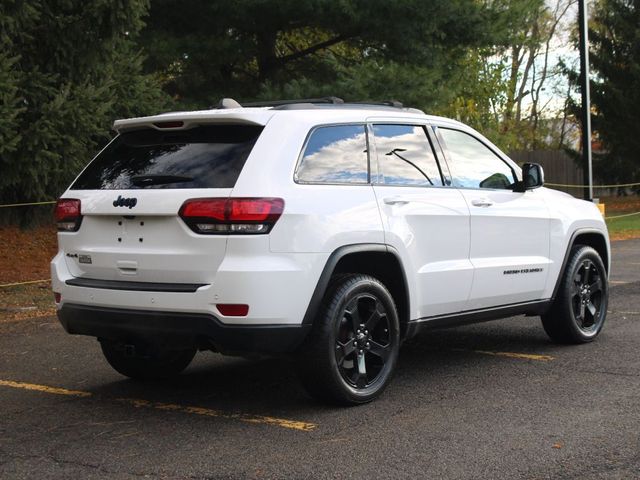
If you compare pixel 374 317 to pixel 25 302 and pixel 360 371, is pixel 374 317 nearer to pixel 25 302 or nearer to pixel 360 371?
pixel 360 371

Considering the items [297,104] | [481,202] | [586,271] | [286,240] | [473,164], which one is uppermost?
[297,104]

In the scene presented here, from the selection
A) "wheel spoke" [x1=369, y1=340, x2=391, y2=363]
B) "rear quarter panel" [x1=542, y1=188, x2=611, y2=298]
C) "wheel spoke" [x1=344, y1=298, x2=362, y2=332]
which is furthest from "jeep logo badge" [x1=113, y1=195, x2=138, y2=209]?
"rear quarter panel" [x1=542, y1=188, x2=611, y2=298]

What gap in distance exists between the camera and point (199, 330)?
5.43m

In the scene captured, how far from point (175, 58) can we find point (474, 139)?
41.6ft

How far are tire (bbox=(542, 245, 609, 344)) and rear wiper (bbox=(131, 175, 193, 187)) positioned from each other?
3570 mm

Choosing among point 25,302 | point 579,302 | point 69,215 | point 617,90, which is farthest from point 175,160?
point 617,90

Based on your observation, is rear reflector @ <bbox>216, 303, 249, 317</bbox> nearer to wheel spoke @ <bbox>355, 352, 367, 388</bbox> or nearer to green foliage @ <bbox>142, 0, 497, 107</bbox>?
wheel spoke @ <bbox>355, 352, 367, 388</bbox>

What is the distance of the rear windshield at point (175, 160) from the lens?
559cm

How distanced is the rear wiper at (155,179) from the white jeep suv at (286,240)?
0.4 inches

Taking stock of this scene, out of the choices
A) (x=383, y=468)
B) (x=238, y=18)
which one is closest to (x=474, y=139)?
(x=383, y=468)

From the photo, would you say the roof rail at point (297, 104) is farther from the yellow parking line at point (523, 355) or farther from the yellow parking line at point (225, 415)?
the yellow parking line at point (523, 355)

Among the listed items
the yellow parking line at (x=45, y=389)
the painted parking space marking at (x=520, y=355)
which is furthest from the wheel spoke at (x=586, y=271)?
the yellow parking line at (x=45, y=389)

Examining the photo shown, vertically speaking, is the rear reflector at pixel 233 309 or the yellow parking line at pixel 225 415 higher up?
the rear reflector at pixel 233 309

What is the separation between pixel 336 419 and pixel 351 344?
18.7 inches
